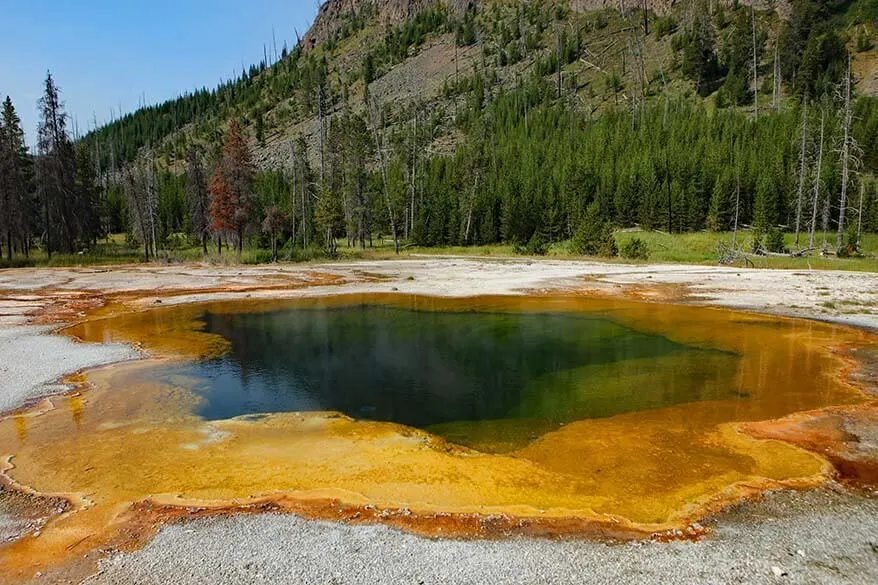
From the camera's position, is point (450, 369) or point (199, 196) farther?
point (199, 196)

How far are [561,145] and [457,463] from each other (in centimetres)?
9042

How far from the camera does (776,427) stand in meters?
9.52

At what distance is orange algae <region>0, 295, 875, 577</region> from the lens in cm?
648

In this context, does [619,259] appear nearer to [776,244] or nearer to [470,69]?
[776,244]

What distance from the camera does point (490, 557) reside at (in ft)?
18.1

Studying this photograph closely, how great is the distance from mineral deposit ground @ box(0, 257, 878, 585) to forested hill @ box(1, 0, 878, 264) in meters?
37.3

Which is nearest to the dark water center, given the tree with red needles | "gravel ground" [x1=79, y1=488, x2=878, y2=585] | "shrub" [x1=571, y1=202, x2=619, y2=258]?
"gravel ground" [x1=79, y1=488, x2=878, y2=585]

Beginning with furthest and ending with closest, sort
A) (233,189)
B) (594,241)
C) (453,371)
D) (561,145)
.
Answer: (561,145)
(594,241)
(233,189)
(453,371)

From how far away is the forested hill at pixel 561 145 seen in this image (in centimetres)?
6066

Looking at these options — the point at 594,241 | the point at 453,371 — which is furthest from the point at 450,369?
the point at 594,241

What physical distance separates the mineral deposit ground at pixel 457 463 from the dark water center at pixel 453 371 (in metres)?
0.12

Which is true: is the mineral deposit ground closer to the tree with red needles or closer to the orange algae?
the orange algae

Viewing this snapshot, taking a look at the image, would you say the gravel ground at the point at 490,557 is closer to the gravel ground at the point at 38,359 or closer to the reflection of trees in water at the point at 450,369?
the reflection of trees in water at the point at 450,369

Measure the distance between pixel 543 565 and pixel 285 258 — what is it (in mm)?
49958
